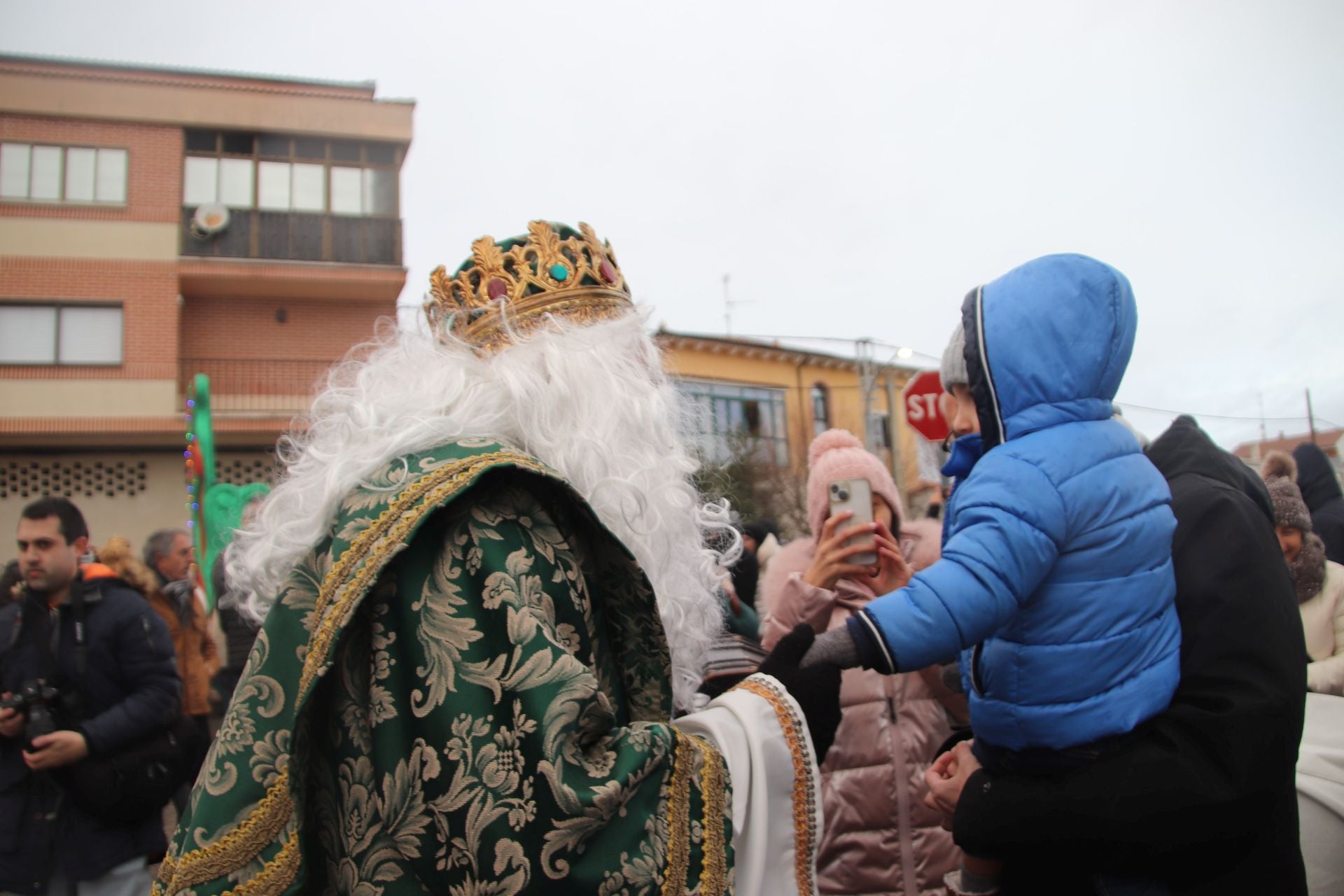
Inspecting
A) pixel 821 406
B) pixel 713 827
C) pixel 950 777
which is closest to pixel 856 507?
pixel 950 777

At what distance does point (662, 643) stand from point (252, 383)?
20179 millimetres

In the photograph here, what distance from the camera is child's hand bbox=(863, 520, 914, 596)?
2664 millimetres

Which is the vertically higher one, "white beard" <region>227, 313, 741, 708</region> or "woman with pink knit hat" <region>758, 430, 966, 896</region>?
"white beard" <region>227, 313, 741, 708</region>

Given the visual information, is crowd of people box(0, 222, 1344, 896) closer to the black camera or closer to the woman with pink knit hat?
the woman with pink knit hat

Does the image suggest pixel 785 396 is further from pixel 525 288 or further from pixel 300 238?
pixel 525 288

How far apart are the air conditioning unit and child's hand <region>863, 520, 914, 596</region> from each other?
2015 centimetres

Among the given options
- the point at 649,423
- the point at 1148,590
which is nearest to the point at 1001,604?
the point at 1148,590

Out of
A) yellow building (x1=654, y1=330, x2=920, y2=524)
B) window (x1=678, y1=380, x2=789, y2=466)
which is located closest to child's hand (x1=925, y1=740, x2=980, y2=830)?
window (x1=678, y1=380, x2=789, y2=466)

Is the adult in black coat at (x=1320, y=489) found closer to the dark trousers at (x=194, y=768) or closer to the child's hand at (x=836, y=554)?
the child's hand at (x=836, y=554)

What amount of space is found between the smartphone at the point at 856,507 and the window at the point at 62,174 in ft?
69.1

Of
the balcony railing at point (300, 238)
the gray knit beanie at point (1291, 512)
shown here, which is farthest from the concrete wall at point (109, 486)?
the gray knit beanie at point (1291, 512)

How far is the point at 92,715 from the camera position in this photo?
12.3ft

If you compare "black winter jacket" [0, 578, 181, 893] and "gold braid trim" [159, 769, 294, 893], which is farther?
"black winter jacket" [0, 578, 181, 893]

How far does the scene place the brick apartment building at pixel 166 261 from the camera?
730 inches
